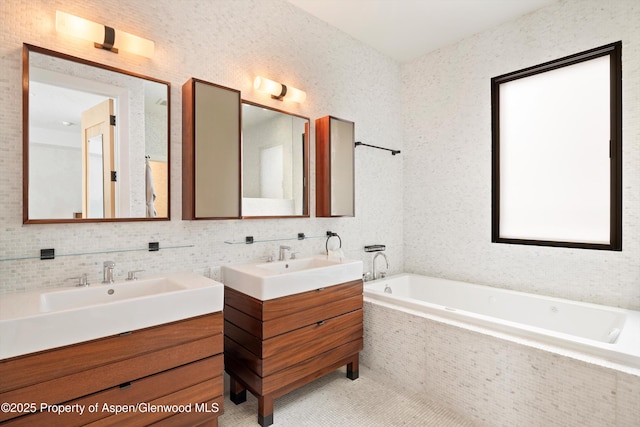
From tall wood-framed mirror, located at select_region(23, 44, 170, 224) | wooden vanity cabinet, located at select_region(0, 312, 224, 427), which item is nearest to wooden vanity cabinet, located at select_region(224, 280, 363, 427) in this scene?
wooden vanity cabinet, located at select_region(0, 312, 224, 427)

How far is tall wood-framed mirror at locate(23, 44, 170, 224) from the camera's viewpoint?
1.61m

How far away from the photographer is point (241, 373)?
2045 millimetres

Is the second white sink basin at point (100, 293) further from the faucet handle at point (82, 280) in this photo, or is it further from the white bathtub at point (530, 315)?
the white bathtub at point (530, 315)

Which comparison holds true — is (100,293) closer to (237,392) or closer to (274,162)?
(237,392)

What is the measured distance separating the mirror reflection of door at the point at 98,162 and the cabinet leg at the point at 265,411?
1345 millimetres

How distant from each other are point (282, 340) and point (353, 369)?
2.67ft

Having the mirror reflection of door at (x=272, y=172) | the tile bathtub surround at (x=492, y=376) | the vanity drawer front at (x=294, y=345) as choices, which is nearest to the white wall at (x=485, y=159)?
the tile bathtub surround at (x=492, y=376)

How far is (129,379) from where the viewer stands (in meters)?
1.40

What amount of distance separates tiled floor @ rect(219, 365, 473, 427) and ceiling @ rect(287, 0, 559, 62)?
2898mm

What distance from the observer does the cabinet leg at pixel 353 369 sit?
97.1 inches

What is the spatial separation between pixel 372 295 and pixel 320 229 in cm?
69

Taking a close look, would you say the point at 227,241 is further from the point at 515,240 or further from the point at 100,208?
the point at 515,240

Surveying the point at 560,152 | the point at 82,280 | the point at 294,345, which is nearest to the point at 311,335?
the point at 294,345

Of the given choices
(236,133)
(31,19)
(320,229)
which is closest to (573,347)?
(320,229)
